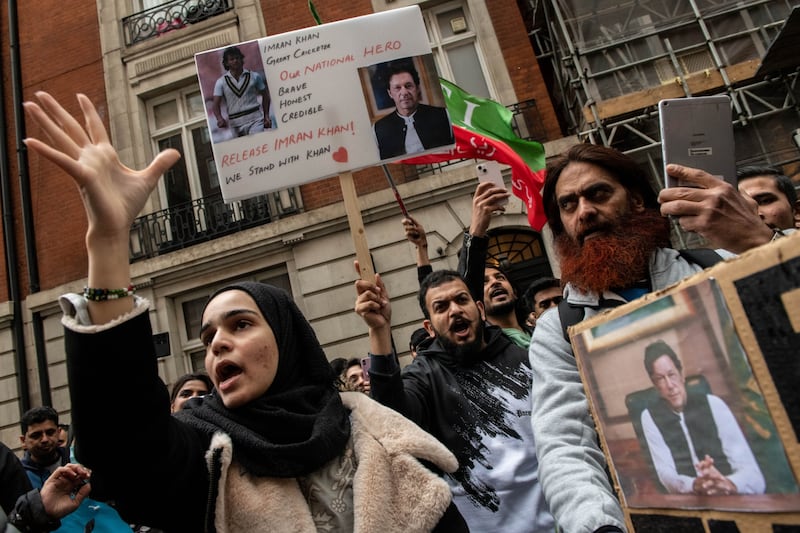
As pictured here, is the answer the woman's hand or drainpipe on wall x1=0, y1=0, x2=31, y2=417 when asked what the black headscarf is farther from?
drainpipe on wall x1=0, y1=0, x2=31, y2=417

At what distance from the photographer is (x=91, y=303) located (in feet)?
3.80

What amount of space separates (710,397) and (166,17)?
12410 millimetres

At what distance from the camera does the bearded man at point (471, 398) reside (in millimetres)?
2123

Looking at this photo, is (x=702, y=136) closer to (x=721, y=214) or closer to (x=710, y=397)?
(x=721, y=214)

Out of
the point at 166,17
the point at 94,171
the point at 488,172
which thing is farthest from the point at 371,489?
the point at 166,17

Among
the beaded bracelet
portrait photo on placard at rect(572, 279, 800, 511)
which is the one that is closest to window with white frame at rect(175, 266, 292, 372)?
the beaded bracelet

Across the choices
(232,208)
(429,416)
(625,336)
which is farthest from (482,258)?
(232,208)

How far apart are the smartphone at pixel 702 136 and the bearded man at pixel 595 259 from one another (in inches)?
5.4

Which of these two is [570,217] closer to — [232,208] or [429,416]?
[429,416]

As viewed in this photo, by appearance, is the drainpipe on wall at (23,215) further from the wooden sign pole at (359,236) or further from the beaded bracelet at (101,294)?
the beaded bracelet at (101,294)

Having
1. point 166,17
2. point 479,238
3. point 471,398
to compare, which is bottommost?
point 471,398

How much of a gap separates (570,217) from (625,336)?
0.86 meters

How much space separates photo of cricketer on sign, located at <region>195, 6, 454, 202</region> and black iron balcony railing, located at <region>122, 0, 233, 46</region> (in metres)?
8.90

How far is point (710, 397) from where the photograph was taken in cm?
82
